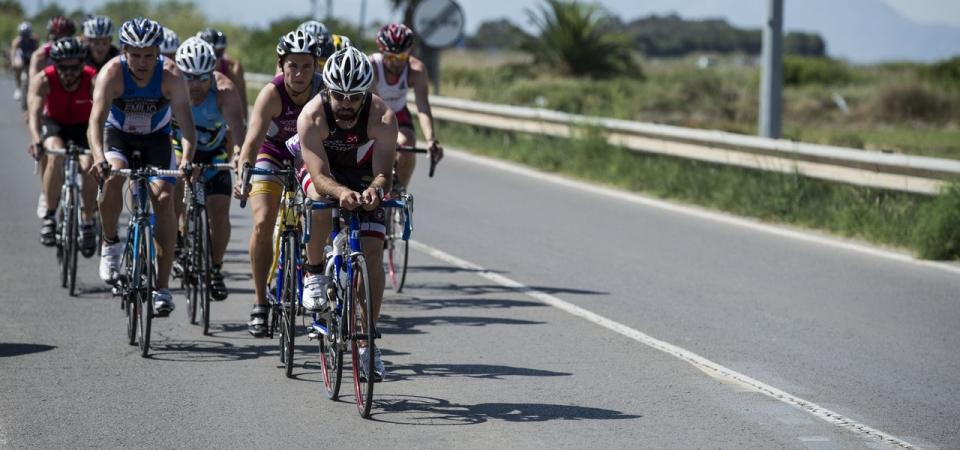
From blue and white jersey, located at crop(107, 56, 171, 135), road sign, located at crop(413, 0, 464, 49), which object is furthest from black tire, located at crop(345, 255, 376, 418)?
road sign, located at crop(413, 0, 464, 49)

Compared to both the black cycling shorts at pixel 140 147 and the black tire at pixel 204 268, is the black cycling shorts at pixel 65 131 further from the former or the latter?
the black tire at pixel 204 268

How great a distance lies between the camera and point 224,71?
42.6 ft

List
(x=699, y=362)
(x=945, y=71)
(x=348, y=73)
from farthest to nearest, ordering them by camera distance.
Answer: (x=945, y=71) < (x=699, y=362) < (x=348, y=73)

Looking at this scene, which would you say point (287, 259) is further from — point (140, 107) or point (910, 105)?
point (910, 105)

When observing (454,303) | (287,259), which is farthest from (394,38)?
(287,259)

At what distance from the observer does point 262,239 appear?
9055 mm

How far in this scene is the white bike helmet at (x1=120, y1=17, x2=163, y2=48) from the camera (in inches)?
364

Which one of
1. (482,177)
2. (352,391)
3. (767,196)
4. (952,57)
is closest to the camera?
(352,391)

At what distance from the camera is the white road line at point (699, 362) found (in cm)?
727

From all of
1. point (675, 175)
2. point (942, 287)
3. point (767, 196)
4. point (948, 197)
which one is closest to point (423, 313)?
point (942, 287)

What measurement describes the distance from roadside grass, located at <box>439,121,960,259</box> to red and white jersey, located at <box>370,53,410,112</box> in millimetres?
4782

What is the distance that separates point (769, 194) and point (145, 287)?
8686 mm

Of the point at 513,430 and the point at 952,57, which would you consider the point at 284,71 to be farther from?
the point at 952,57

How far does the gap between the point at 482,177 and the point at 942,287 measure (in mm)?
9527
